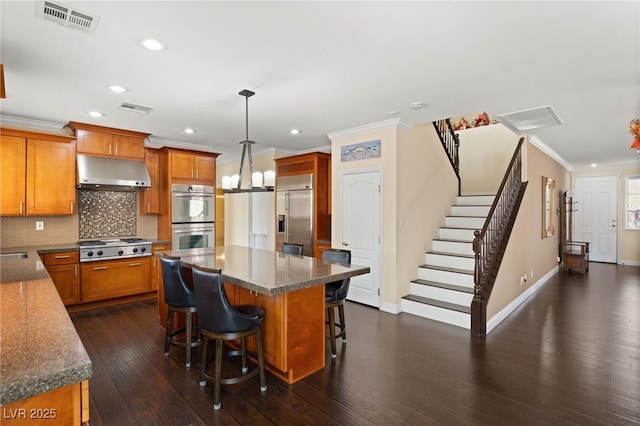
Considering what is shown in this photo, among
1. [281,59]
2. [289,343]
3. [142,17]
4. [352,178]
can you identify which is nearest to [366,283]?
[352,178]

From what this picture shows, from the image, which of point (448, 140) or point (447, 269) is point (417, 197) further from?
point (448, 140)

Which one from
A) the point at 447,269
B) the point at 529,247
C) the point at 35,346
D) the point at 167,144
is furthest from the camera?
the point at 167,144

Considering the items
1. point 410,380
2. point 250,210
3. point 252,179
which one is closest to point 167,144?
point 250,210

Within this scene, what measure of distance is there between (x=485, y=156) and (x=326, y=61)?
5.65 metres

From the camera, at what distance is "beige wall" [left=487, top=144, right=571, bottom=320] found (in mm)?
4473

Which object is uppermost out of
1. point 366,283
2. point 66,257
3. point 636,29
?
point 636,29

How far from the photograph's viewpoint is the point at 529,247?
18.2 ft

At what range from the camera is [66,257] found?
4496 millimetres

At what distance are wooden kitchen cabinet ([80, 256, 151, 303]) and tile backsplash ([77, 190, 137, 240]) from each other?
0.75m

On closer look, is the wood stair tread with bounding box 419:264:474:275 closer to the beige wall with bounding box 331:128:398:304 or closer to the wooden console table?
the beige wall with bounding box 331:128:398:304

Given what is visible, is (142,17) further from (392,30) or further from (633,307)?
(633,307)

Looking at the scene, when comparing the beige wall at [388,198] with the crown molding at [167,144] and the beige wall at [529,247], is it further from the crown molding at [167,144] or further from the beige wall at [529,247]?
the crown molding at [167,144]

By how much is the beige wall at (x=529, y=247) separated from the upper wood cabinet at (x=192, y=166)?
492 centimetres

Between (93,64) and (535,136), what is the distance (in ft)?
20.3
